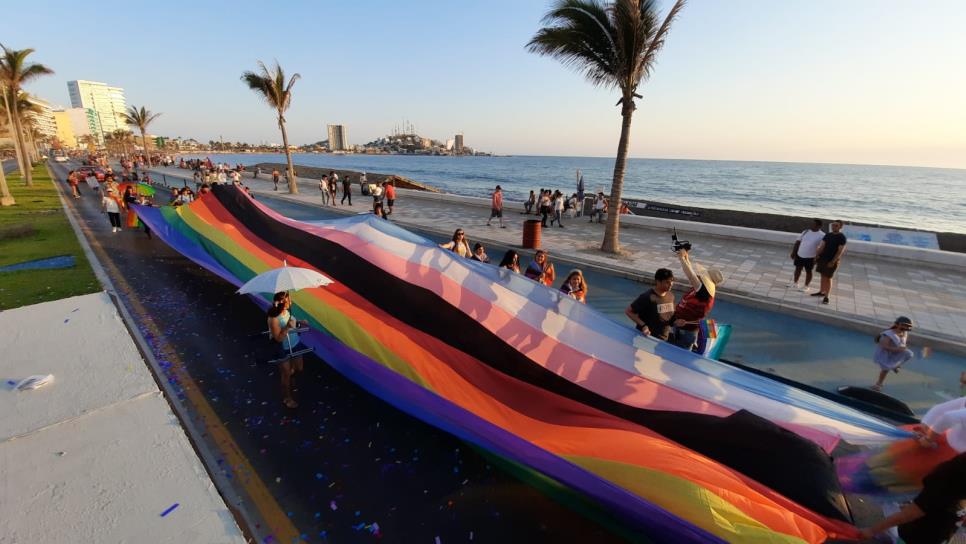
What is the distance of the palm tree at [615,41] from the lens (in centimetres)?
1172

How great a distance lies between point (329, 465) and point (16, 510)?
2366mm

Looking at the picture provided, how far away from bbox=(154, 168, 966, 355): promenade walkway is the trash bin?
0.62 metres

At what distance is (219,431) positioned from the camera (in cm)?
505

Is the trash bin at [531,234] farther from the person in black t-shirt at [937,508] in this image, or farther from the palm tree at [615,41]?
the person in black t-shirt at [937,508]

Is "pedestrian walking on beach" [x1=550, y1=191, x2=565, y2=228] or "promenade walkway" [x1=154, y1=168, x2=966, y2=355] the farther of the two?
"pedestrian walking on beach" [x1=550, y1=191, x2=565, y2=228]

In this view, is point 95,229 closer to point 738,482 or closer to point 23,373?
point 23,373

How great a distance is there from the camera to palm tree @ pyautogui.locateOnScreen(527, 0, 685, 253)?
11719 mm

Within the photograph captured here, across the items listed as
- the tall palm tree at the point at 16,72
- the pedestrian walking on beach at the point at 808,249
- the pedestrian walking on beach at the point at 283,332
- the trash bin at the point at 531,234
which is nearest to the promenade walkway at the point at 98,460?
the pedestrian walking on beach at the point at 283,332

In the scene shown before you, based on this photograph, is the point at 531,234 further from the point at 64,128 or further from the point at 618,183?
A: the point at 64,128

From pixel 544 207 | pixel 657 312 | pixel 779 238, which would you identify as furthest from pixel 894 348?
pixel 544 207

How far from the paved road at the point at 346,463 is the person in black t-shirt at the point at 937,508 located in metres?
2.22

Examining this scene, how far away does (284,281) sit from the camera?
19.2 ft

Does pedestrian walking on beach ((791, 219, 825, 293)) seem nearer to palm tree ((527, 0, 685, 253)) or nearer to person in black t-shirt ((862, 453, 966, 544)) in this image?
palm tree ((527, 0, 685, 253))

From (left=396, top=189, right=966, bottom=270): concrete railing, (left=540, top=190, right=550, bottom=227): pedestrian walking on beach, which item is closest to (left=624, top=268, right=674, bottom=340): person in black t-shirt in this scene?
(left=396, top=189, right=966, bottom=270): concrete railing
